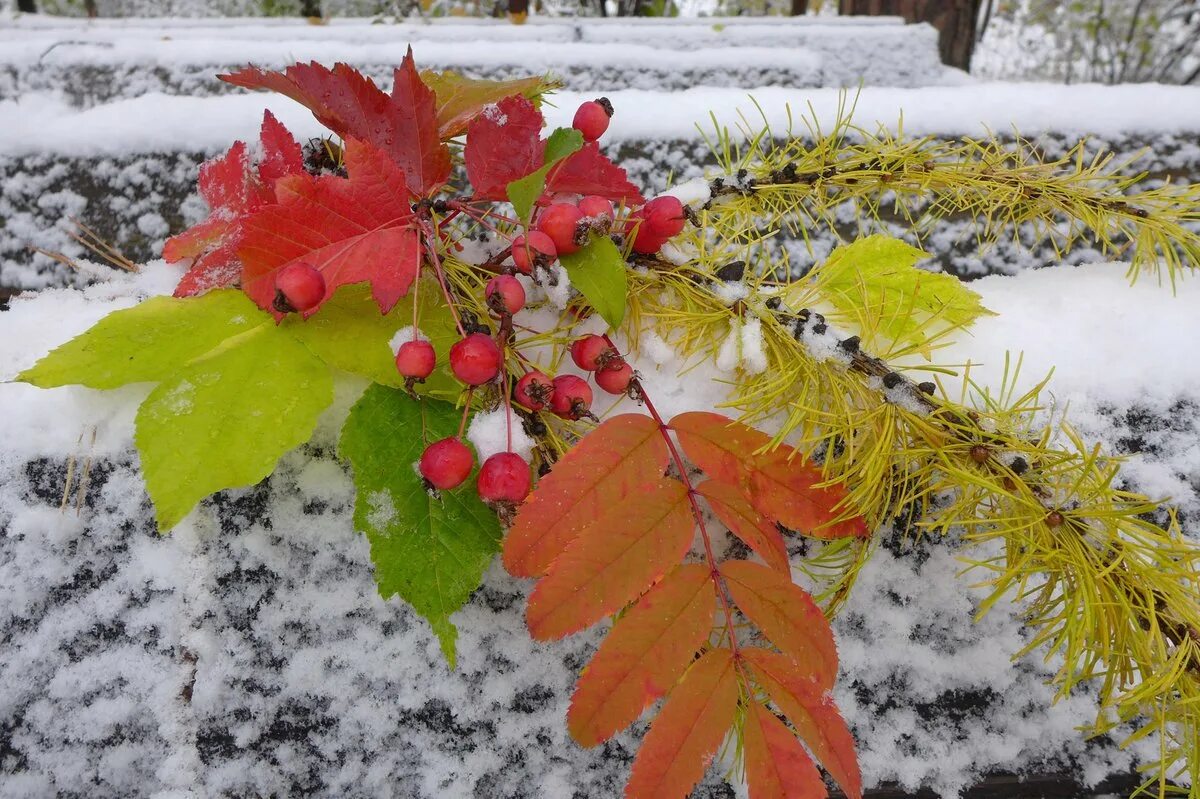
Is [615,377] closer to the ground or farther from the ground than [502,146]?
closer to the ground

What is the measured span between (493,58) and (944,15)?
8.89 ft

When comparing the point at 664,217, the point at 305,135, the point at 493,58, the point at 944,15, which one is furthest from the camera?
the point at 944,15

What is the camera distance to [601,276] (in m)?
0.57

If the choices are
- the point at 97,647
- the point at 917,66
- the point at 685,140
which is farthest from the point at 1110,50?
the point at 97,647

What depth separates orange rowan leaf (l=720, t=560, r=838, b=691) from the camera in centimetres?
53

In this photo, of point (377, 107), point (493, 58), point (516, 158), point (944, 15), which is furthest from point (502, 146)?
point (944, 15)

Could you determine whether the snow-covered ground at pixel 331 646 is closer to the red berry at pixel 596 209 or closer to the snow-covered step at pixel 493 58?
the red berry at pixel 596 209

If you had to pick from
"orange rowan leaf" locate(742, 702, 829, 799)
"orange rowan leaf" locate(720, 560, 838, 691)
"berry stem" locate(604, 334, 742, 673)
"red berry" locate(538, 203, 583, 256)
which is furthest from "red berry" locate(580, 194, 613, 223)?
"orange rowan leaf" locate(742, 702, 829, 799)

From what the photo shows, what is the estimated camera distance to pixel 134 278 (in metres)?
0.81

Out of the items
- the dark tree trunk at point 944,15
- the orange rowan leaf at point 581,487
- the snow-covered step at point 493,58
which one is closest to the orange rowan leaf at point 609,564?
the orange rowan leaf at point 581,487

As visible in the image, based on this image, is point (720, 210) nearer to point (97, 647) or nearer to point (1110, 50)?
point (97, 647)

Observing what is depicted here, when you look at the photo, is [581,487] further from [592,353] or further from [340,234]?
[340,234]

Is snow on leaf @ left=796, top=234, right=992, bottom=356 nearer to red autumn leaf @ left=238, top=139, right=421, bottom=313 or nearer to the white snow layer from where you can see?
the white snow layer

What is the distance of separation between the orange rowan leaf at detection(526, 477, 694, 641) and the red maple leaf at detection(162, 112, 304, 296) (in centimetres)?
39
